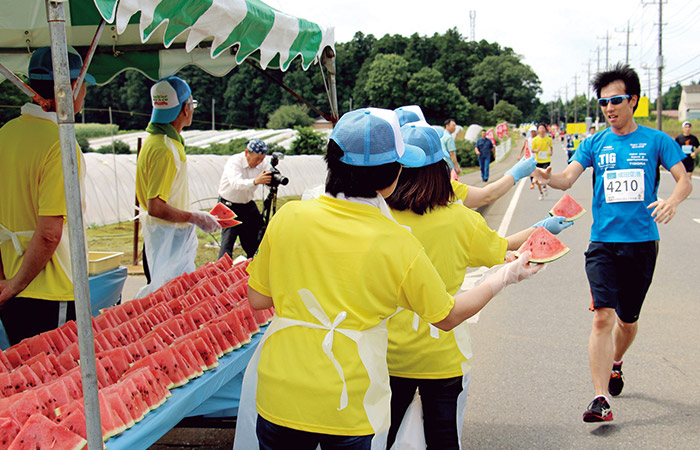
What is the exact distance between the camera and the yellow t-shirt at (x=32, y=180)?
3090 mm

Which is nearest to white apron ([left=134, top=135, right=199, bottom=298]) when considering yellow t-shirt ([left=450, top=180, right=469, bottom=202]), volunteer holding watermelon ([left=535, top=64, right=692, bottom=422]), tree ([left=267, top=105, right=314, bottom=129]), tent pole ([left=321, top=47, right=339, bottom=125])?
tent pole ([left=321, top=47, right=339, bottom=125])

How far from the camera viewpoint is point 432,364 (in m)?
2.70

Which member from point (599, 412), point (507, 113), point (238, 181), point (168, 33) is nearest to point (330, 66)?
point (168, 33)

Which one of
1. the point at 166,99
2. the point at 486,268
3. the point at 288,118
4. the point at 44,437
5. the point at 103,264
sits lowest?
the point at 486,268

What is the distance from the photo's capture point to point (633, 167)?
409 centimetres

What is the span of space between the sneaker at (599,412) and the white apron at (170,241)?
3.07 m

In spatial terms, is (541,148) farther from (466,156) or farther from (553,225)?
(466,156)

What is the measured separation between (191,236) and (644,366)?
12.7 feet

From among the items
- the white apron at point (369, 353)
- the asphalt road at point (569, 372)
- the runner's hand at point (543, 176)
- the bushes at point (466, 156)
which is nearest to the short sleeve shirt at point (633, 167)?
the runner's hand at point (543, 176)

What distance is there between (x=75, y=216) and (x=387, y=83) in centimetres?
10955

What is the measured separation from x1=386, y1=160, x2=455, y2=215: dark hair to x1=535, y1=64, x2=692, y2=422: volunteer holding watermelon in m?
1.63

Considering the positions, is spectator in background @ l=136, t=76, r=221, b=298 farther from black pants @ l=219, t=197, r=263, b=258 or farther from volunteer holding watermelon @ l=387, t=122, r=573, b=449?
black pants @ l=219, t=197, r=263, b=258

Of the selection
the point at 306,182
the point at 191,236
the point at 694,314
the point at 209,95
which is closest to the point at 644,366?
the point at 694,314

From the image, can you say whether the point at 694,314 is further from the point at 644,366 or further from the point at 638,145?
the point at 638,145
